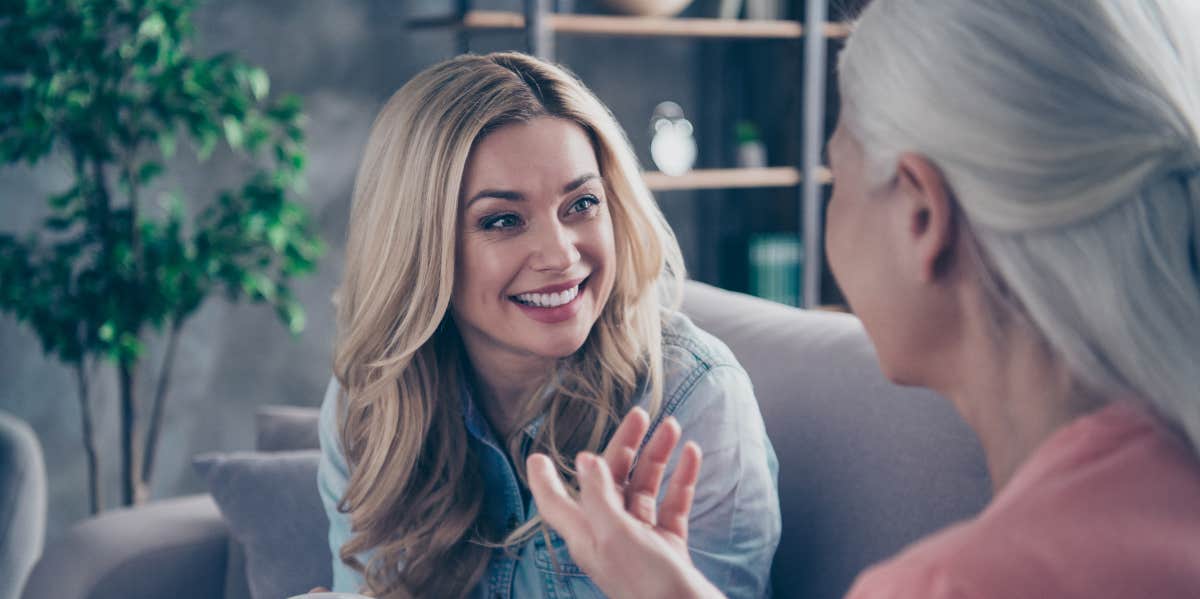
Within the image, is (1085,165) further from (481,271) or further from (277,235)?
(277,235)

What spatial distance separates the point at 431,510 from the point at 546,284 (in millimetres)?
327

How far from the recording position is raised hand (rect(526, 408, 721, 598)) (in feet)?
2.39

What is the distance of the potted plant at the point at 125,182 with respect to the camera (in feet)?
6.53

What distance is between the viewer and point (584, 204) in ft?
4.05

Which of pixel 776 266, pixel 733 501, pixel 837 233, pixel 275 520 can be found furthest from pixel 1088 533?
pixel 776 266

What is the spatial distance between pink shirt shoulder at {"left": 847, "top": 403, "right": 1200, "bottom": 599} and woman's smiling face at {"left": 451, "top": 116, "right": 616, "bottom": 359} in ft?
2.15

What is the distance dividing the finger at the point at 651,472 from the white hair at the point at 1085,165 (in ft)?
0.92

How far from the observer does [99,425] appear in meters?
2.64

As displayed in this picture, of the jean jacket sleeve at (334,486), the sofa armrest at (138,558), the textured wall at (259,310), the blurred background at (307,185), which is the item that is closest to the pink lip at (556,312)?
the jean jacket sleeve at (334,486)

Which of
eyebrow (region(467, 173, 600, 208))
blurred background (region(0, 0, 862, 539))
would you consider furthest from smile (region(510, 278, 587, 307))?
blurred background (region(0, 0, 862, 539))

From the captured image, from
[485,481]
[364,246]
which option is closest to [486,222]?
[364,246]

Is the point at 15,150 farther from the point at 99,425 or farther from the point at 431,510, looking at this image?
the point at 431,510

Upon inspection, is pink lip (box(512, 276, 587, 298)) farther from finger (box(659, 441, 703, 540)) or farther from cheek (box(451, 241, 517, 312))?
finger (box(659, 441, 703, 540))

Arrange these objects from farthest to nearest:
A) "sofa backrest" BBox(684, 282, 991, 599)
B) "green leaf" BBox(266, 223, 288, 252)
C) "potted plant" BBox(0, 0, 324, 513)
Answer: "green leaf" BBox(266, 223, 288, 252) → "potted plant" BBox(0, 0, 324, 513) → "sofa backrest" BBox(684, 282, 991, 599)
